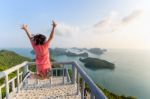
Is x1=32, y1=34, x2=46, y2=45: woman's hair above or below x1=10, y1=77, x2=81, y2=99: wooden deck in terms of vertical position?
above

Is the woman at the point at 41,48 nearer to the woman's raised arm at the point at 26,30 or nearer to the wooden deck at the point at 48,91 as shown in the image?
the woman's raised arm at the point at 26,30

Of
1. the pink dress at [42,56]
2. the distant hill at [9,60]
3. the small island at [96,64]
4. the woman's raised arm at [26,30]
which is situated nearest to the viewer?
A: the woman's raised arm at [26,30]

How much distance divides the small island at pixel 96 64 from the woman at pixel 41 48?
55.3 meters

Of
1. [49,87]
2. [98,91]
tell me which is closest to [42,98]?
[49,87]

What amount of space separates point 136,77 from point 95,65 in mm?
11997

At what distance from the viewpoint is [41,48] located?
4891 mm

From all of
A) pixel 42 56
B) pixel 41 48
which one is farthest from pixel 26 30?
pixel 42 56

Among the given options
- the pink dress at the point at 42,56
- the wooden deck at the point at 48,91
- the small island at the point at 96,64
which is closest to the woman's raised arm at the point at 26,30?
the pink dress at the point at 42,56

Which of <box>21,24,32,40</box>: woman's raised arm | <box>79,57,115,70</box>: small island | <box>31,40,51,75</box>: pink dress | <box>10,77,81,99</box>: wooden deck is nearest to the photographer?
<box>21,24,32,40</box>: woman's raised arm

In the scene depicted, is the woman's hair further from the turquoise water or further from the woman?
the turquoise water

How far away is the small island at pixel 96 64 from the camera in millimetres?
61250

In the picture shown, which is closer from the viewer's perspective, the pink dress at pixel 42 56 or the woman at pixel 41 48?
the woman at pixel 41 48

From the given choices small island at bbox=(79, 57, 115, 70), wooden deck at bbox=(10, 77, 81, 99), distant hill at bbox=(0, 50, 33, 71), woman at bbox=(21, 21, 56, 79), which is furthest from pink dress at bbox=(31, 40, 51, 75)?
small island at bbox=(79, 57, 115, 70)

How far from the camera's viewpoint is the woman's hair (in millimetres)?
4758
